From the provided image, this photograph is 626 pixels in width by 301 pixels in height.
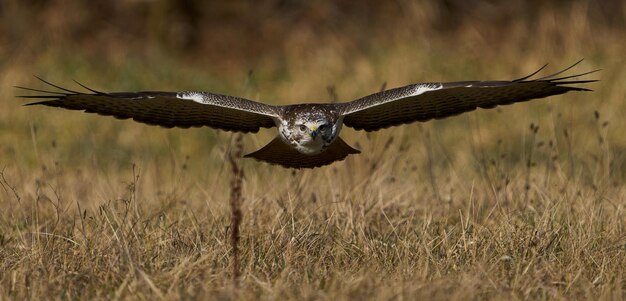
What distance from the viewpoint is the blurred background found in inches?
386

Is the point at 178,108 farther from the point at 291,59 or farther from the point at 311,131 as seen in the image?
the point at 291,59

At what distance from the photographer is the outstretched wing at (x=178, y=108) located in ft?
18.4

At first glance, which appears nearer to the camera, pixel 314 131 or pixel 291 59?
pixel 314 131

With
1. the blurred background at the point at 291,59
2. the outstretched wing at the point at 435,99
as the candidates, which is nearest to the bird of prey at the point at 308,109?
the outstretched wing at the point at 435,99

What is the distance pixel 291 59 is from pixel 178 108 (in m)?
7.08

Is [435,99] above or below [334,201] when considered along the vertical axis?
above

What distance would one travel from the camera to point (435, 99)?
6.04m

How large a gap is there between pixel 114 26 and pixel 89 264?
11.0 metres

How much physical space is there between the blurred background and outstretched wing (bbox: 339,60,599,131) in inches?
35.4

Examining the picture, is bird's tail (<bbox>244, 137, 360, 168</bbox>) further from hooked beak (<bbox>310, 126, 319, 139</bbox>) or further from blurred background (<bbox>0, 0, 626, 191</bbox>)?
blurred background (<bbox>0, 0, 626, 191</bbox>)

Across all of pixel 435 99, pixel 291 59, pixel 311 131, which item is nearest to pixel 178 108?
pixel 311 131

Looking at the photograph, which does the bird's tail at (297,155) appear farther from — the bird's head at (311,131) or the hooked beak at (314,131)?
the hooked beak at (314,131)

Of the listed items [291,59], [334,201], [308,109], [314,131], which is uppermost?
[291,59]

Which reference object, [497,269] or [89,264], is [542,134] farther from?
[89,264]
